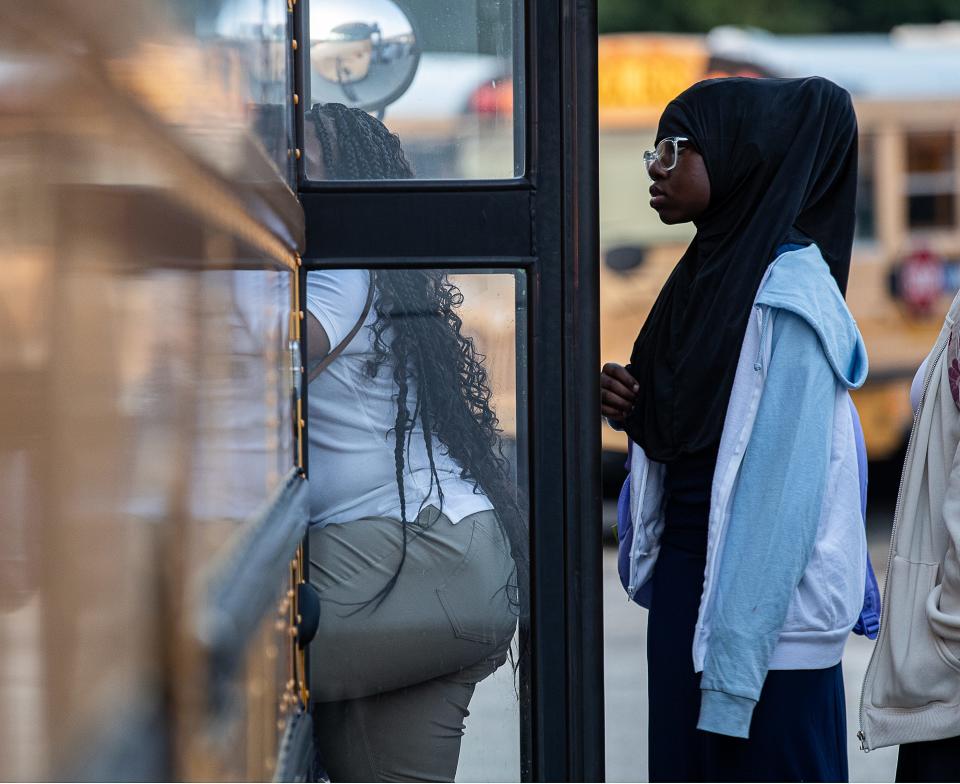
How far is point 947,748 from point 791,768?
22 centimetres

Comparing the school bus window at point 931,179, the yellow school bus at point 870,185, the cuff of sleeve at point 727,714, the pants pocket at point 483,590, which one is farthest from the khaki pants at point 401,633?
the school bus window at point 931,179

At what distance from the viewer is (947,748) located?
6.27 ft

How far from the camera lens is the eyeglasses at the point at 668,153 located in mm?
2094

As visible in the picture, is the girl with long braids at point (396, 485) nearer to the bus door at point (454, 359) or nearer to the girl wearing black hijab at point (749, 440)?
the bus door at point (454, 359)

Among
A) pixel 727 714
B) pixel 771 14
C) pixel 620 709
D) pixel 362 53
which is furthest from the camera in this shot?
pixel 771 14

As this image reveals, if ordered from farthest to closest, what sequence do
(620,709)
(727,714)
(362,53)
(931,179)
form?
(931,179)
(620,709)
(727,714)
(362,53)

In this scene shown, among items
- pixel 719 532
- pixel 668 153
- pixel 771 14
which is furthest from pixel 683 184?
pixel 771 14

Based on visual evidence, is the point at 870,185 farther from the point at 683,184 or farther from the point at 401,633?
the point at 401,633

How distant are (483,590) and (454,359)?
31 cm

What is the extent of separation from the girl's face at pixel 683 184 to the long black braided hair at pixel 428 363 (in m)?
0.52

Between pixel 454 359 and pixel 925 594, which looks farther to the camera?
pixel 925 594

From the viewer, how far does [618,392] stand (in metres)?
2.15

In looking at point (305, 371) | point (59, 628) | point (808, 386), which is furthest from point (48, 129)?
point (808, 386)

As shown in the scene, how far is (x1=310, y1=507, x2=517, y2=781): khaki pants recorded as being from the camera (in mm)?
1730
